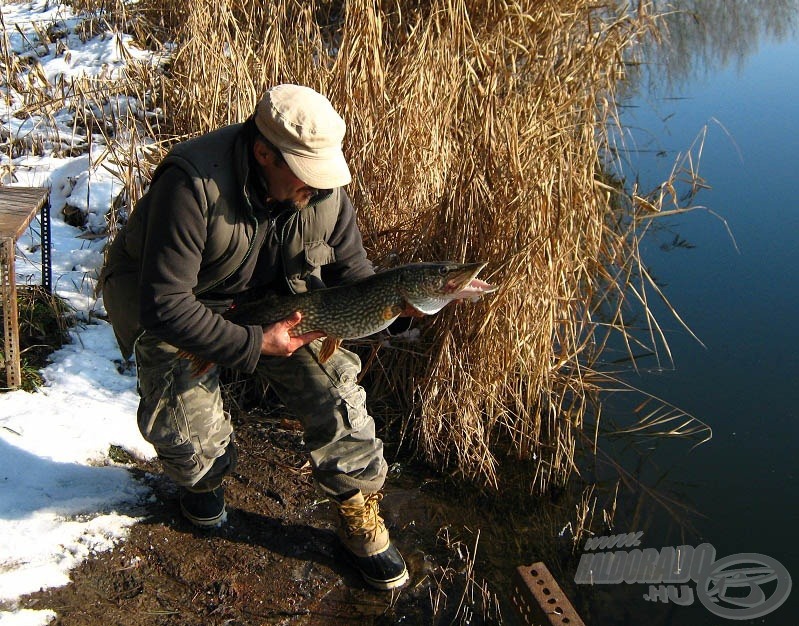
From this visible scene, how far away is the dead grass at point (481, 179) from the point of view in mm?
3926

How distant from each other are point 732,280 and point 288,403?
3830mm

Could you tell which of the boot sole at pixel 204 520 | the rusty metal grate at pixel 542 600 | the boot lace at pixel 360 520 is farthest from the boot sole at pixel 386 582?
the boot sole at pixel 204 520

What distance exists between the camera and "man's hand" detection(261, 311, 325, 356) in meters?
2.95

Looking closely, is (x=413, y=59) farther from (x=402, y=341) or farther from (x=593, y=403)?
(x=593, y=403)

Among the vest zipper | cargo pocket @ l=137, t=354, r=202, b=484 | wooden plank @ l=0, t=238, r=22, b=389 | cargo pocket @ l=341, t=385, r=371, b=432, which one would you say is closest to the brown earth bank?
cargo pocket @ l=137, t=354, r=202, b=484

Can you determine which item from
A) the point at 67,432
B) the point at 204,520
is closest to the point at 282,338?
the point at 204,520

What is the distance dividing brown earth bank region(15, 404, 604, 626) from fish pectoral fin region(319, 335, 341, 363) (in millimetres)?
915

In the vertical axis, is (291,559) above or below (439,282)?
below

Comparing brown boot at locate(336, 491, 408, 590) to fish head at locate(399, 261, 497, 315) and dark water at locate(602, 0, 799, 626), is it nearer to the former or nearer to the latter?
fish head at locate(399, 261, 497, 315)

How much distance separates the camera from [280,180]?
9.12 ft

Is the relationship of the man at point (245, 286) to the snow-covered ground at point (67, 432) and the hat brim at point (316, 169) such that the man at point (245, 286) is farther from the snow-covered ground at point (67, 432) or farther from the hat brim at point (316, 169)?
the snow-covered ground at point (67, 432)

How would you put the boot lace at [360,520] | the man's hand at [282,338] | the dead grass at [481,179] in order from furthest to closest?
the dead grass at [481,179], the boot lace at [360,520], the man's hand at [282,338]

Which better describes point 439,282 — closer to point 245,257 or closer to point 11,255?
point 245,257

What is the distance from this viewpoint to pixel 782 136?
7531 mm
